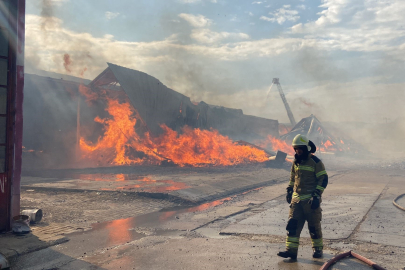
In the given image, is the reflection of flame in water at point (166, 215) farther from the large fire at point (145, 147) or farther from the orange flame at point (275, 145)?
the orange flame at point (275, 145)

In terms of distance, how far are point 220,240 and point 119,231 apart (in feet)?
7.54

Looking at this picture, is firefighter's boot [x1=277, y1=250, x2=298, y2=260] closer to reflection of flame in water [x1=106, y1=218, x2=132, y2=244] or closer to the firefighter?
the firefighter

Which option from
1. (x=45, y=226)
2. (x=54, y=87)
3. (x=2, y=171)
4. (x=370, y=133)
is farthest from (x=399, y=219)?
(x=370, y=133)

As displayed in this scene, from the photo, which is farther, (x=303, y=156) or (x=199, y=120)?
(x=199, y=120)

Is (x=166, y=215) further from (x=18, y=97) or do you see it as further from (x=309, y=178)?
(x=309, y=178)

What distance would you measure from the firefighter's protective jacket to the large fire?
55.9ft

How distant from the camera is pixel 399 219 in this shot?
7.81m

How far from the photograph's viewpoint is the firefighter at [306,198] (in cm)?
498

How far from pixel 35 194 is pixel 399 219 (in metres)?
11.0

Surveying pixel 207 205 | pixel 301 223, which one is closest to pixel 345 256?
pixel 301 223

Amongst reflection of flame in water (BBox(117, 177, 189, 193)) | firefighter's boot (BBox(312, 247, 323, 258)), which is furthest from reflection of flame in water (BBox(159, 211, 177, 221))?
firefighter's boot (BBox(312, 247, 323, 258))

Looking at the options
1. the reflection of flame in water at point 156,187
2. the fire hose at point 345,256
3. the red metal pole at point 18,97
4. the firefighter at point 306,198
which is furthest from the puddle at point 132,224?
the fire hose at point 345,256

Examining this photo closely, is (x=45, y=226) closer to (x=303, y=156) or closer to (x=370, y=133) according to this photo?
(x=303, y=156)

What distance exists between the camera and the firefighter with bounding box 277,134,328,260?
196 inches
